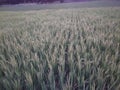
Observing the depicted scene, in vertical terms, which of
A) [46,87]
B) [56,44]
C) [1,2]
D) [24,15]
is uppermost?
[1,2]

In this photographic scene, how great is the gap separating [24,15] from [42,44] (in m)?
1.19

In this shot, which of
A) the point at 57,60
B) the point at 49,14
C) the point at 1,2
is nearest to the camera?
the point at 57,60

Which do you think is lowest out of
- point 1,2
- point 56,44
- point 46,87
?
point 46,87

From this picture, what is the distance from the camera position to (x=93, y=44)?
A: 3.05 feet

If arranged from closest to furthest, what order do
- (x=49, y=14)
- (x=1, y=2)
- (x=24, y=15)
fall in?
1. (x=1, y=2)
2. (x=24, y=15)
3. (x=49, y=14)

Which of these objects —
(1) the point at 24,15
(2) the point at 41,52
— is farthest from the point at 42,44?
(1) the point at 24,15

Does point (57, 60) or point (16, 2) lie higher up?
point (16, 2)

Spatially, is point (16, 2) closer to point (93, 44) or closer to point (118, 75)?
point (93, 44)

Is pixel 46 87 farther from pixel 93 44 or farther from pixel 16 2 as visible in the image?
pixel 16 2

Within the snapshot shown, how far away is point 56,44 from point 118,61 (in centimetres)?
37

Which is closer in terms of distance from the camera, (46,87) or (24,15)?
(46,87)

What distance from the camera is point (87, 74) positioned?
26.0 inches

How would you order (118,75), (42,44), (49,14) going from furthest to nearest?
(49,14), (42,44), (118,75)

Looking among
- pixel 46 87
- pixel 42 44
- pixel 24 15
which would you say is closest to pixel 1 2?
pixel 42 44
